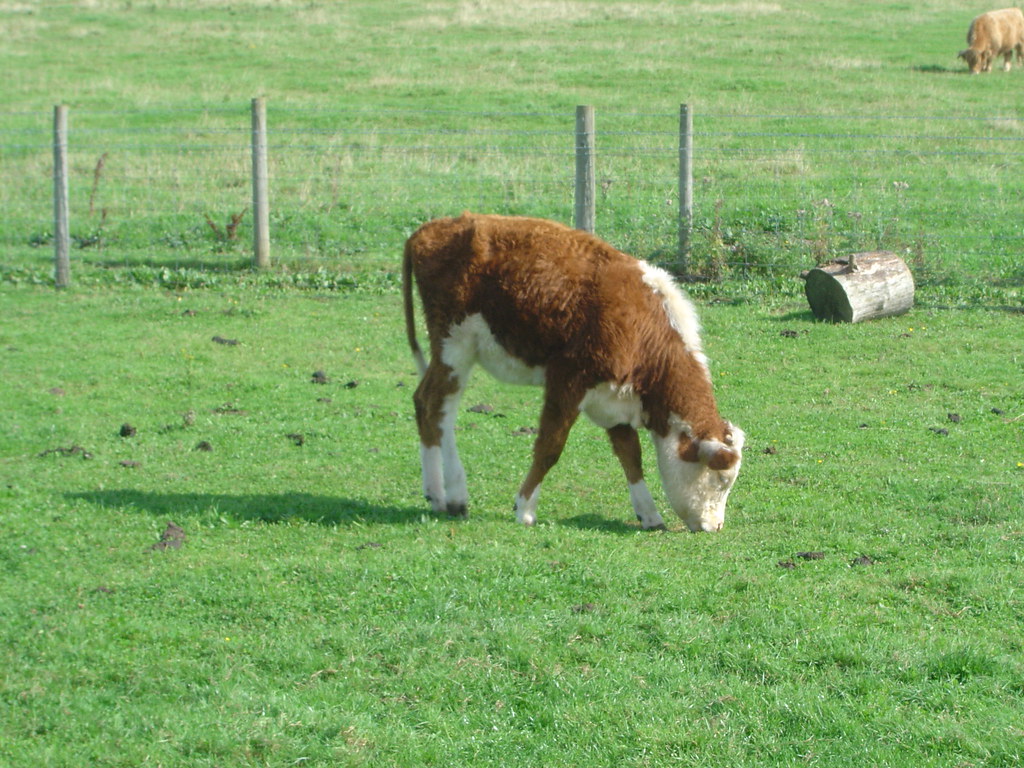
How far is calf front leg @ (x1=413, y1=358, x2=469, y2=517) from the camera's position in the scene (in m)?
8.00

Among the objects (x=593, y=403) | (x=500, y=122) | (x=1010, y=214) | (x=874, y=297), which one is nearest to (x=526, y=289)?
(x=593, y=403)

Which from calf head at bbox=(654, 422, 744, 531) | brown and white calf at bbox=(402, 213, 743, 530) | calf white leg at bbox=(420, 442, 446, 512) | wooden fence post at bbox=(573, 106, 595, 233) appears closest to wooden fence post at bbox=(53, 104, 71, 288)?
wooden fence post at bbox=(573, 106, 595, 233)

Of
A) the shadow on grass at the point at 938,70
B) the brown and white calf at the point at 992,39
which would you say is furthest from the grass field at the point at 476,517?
the brown and white calf at the point at 992,39

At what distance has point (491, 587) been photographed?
257 inches

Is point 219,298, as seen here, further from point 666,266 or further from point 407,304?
point 407,304

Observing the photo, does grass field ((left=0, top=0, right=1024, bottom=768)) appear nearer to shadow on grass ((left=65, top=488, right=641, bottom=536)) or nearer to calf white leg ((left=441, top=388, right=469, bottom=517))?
shadow on grass ((left=65, top=488, right=641, bottom=536))

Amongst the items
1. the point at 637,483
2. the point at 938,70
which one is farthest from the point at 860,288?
the point at 938,70

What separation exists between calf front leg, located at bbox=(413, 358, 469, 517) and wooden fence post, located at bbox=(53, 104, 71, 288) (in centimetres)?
926

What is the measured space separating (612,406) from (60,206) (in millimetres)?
10748

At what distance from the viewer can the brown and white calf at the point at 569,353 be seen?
7.66m

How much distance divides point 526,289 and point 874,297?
6.58 metres

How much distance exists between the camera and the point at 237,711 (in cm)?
525

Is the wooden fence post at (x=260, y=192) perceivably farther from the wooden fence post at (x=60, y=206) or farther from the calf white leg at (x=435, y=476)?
the calf white leg at (x=435, y=476)

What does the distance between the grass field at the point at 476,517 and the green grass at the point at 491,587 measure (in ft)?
0.08
